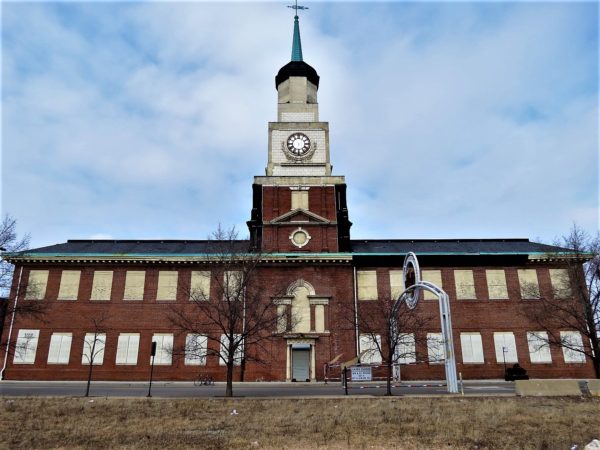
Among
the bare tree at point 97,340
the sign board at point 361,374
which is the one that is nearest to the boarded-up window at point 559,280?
the sign board at point 361,374

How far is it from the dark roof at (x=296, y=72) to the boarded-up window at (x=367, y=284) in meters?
20.5

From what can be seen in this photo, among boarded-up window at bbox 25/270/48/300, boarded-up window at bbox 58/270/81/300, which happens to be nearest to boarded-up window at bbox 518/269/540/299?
boarded-up window at bbox 58/270/81/300

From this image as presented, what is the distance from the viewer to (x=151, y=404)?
18.2 metres

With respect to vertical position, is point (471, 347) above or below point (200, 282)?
below

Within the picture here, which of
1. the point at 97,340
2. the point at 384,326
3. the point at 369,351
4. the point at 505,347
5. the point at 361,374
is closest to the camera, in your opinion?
the point at 361,374

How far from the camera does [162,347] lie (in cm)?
3709

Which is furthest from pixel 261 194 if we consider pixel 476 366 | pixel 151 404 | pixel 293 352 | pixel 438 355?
pixel 151 404

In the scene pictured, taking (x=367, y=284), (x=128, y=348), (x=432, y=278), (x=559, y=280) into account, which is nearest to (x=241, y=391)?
(x=128, y=348)

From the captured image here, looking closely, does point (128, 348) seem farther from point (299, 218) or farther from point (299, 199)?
point (299, 199)

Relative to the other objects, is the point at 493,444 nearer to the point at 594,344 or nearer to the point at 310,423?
the point at 310,423

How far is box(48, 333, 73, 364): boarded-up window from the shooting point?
3716 centimetres

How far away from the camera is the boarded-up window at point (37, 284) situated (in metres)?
38.5

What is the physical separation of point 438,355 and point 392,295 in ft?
18.8

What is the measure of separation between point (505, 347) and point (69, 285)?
35258 millimetres
